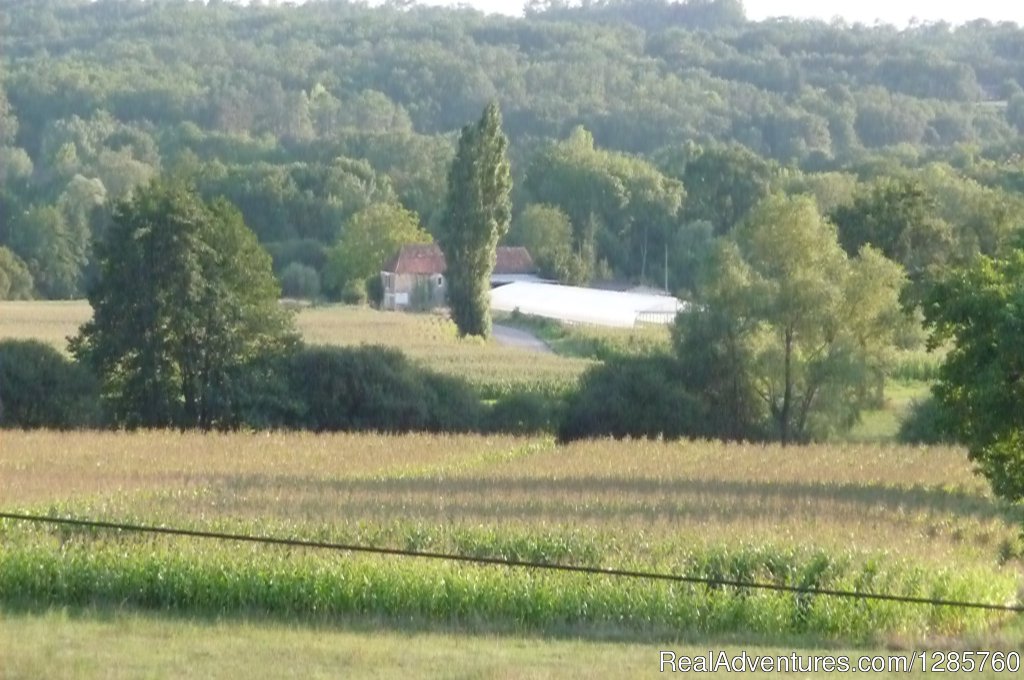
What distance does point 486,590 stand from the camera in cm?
1614

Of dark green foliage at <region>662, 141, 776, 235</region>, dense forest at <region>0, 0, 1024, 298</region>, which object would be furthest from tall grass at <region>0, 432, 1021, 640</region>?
dark green foliage at <region>662, 141, 776, 235</region>

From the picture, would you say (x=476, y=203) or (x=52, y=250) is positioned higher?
(x=476, y=203)

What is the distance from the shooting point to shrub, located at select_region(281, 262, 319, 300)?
8419 centimetres

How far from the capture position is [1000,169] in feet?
305

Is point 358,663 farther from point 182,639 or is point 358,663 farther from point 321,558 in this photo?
point 321,558

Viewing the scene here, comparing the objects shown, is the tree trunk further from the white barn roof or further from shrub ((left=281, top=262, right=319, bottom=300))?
shrub ((left=281, top=262, right=319, bottom=300))

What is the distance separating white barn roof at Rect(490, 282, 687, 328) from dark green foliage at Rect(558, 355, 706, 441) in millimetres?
22058

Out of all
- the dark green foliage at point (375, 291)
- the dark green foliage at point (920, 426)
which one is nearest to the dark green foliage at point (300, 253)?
the dark green foliage at point (375, 291)

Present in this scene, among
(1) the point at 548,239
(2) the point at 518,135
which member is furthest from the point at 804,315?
(2) the point at 518,135

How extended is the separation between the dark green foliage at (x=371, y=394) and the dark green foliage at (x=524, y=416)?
0.55 meters

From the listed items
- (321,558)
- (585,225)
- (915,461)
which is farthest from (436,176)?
(321,558)

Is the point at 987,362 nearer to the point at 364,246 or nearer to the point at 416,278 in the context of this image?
the point at 416,278

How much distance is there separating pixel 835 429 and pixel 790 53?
15566cm

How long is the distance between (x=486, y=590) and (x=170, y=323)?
83.4ft
